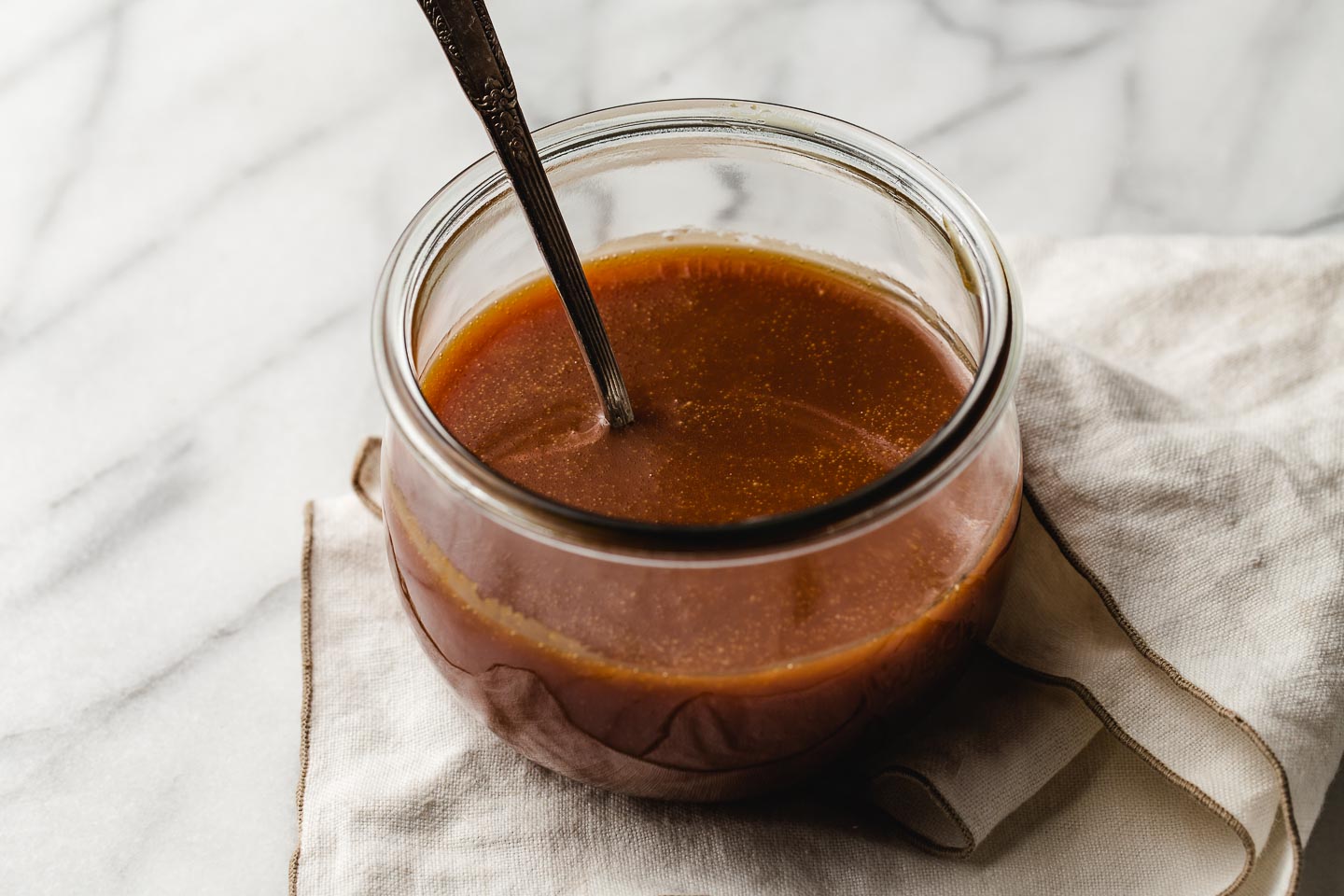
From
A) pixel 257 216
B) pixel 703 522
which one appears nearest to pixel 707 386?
pixel 703 522

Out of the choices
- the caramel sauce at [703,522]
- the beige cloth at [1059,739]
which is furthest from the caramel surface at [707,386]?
the beige cloth at [1059,739]

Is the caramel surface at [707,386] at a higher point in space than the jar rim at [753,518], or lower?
lower

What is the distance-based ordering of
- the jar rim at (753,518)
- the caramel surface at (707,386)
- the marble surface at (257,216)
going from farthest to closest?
the marble surface at (257,216), the caramel surface at (707,386), the jar rim at (753,518)

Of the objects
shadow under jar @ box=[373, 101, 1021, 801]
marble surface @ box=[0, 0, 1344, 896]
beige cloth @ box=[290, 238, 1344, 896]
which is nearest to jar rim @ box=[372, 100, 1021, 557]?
shadow under jar @ box=[373, 101, 1021, 801]

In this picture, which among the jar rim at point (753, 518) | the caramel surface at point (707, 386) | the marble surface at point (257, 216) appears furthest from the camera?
the marble surface at point (257, 216)

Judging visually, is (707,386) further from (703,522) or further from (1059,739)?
(1059,739)

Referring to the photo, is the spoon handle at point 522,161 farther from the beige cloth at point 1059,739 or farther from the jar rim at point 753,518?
the beige cloth at point 1059,739

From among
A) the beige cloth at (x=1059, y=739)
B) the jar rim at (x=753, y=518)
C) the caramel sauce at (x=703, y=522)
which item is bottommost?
the beige cloth at (x=1059, y=739)
